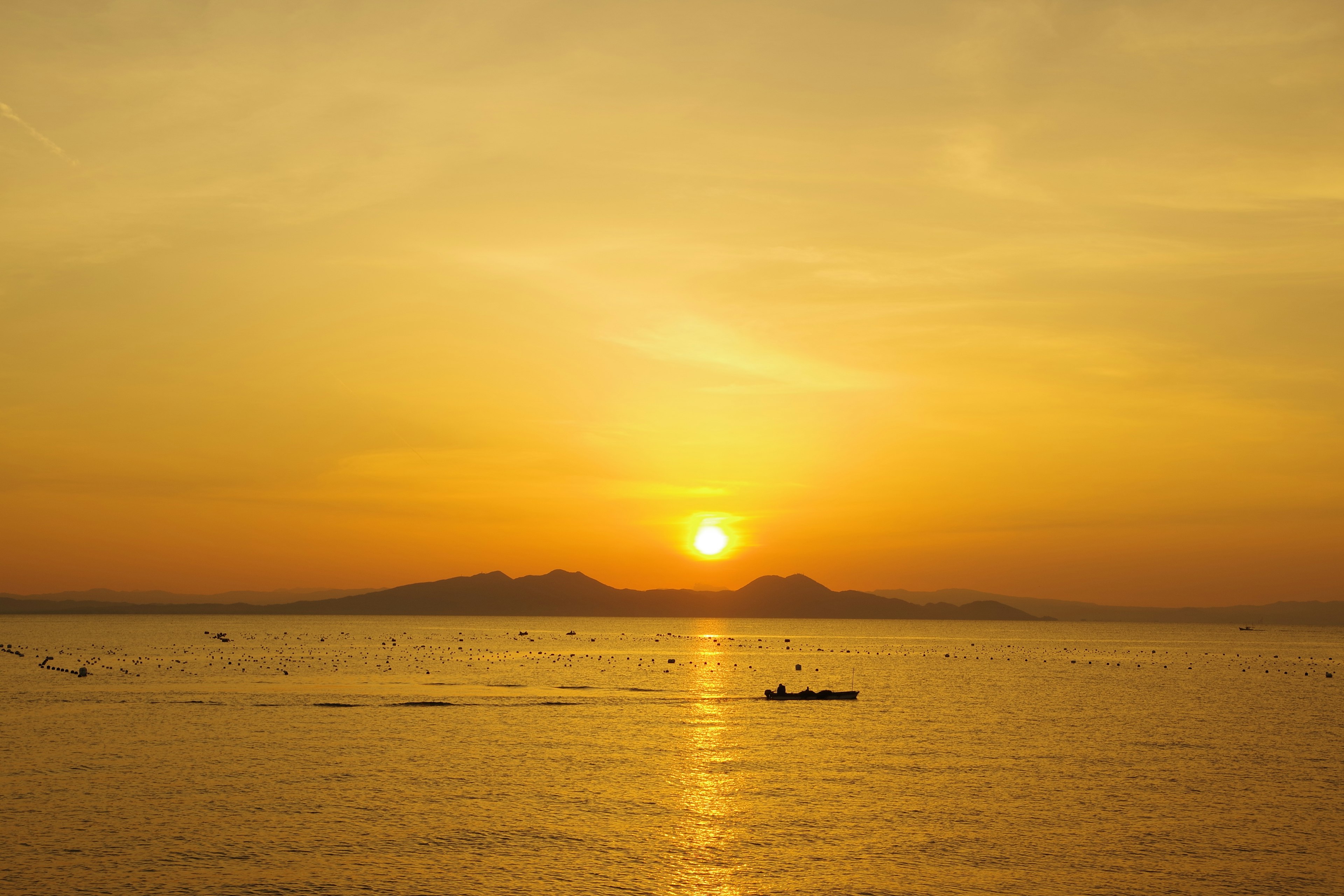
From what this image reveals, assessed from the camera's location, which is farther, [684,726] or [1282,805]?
[684,726]

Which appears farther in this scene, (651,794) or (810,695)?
(810,695)

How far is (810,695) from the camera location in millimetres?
99188

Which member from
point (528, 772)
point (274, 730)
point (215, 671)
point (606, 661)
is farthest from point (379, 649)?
point (528, 772)

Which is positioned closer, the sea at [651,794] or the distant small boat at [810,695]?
the sea at [651,794]

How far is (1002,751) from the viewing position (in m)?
66.1

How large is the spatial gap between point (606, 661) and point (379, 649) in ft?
159

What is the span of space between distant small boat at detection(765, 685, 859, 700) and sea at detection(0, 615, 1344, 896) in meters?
2.21

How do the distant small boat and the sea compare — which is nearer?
the sea

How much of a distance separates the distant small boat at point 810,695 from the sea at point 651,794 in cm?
221

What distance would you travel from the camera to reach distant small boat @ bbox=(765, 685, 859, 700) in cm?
9906

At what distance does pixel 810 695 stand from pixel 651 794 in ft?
168

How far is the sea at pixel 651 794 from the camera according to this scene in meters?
37.0

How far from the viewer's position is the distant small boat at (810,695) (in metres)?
99.1

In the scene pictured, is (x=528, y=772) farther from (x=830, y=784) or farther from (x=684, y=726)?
(x=684, y=726)
